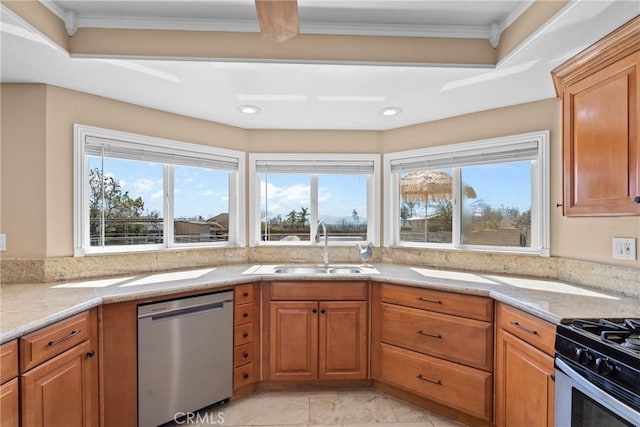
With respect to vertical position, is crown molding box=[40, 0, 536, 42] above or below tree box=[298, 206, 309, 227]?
above

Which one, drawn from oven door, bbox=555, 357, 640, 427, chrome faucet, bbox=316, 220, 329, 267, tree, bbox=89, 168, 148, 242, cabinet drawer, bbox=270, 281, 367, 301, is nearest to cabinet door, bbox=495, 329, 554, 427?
oven door, bbox=555, 357, 640, 427

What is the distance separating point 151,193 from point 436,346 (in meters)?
2.50

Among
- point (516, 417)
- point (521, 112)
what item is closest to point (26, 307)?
point (516, 417)

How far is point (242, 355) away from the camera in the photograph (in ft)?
7.57

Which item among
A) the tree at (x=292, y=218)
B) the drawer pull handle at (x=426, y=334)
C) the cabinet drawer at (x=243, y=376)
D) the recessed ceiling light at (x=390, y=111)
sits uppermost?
the recessed ceiling light at (x=390, y=111)

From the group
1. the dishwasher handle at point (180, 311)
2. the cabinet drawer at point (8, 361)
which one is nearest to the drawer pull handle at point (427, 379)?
the dishwasher handle at point (180, 311)

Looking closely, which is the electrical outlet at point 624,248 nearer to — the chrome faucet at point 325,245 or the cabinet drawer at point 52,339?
the chrome faucet at point 325,245

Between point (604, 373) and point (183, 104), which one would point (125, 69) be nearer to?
point (183, 104)

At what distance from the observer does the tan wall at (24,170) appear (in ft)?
6.68

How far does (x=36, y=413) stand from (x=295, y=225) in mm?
2155

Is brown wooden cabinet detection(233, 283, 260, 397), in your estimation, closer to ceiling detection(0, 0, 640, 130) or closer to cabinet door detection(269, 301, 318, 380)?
cabinet door detection(269, 301, 318, 380)

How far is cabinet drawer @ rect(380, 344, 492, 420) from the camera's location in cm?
194

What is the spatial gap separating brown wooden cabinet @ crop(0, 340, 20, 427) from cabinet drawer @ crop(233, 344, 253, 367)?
1188 millimetres

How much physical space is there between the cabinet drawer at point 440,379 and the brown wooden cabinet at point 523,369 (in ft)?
0.29
